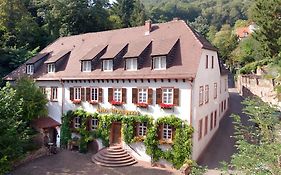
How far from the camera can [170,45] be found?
2341cm

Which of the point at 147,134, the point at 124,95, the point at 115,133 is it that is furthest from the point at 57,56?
the point at 147,134

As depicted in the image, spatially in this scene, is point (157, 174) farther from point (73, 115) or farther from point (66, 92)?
point (66, 92)

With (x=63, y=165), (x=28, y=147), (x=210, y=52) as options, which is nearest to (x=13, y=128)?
(x=63, y=165)

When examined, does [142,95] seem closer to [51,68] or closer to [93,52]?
[93,52]

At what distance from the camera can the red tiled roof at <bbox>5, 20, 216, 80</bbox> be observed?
2233 centimetres

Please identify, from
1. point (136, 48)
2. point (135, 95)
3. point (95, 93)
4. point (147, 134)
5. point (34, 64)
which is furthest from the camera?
point (34, 64)

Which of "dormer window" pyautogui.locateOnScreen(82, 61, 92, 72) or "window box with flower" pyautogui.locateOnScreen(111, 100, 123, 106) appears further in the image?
"dormer window" pyautogui.locateOnScreen(82, 61, 92, 72)

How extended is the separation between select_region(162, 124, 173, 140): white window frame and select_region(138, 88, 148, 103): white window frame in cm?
239

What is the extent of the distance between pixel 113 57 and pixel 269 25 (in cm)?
2421

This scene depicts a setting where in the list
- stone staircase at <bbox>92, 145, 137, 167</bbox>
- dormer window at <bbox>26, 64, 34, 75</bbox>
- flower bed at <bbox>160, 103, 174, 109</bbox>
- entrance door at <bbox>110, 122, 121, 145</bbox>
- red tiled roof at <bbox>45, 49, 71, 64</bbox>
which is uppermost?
red tiled roof at <bbox>45, 49, 71, 64</bbox>

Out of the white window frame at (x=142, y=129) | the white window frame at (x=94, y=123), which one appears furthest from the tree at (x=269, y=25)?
the white window frame at (x=94, y=123)

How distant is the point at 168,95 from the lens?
22016 millimetres

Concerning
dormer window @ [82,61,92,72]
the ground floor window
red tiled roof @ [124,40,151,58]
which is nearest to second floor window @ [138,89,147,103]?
red tiled roof @ [124,40,151,58]

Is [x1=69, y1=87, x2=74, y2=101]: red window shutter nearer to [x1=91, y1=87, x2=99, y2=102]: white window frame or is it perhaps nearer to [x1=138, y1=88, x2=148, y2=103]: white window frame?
[x1=91, y1=87, x2=99, y2=102]: white window frame
